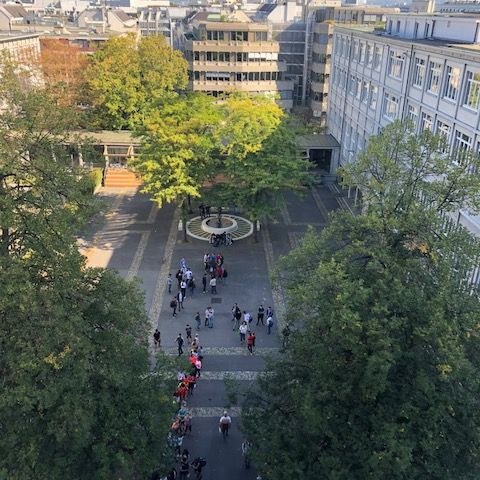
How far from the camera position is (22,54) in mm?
48656

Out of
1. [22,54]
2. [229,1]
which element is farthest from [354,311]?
[229,1]

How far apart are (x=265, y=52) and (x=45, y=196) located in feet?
167

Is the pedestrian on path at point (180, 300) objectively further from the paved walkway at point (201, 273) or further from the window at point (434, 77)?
the window at point (434, 77)

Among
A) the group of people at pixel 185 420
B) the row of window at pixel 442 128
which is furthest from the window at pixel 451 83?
the group of people at pixel 185 420

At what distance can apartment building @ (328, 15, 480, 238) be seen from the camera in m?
25.1

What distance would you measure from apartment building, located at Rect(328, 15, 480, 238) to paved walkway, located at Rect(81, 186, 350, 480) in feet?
26.7

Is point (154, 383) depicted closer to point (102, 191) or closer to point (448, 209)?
point (448, 209)

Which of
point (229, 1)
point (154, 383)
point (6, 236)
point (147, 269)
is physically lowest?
point (147, 269)

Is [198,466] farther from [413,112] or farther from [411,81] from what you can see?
[411,81]

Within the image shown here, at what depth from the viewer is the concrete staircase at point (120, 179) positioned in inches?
1763

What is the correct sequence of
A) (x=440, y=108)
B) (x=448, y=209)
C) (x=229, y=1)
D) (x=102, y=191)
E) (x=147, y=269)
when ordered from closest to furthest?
(x=448, y=209)
(x=440, y=108)
(x=147, y=269)
(x=102, y=191)
(x=229, y=1)

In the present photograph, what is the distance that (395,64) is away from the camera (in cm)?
3550

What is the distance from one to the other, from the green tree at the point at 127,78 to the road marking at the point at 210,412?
96.8 ft

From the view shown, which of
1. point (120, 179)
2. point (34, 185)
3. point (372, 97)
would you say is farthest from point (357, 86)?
point (34, 185)
